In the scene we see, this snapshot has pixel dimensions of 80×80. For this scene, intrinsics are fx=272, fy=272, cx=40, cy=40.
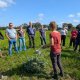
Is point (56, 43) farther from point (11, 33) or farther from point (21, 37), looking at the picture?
point (21, 37)

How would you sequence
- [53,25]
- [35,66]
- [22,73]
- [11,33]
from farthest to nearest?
1. [11,33]
2. [22,73]
3. [35,66]
4. [53,25]

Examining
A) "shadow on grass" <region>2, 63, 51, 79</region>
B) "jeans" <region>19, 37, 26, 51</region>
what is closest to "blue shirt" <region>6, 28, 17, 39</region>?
"jeans" <region>19, 37, 26, 51</region>

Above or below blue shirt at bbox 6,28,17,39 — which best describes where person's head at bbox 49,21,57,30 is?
above

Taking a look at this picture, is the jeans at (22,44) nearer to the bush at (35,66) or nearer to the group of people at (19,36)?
the group of people at (19,36)

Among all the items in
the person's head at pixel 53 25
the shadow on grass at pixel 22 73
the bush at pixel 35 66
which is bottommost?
the shadow on grass at pixel 22 73

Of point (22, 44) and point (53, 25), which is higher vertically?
point (53, 25)

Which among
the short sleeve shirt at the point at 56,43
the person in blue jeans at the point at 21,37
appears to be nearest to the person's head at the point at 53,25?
the short sleeve shirt at the point at 56,43

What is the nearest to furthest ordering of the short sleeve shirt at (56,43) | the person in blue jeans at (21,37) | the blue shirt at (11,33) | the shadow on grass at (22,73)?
the short sleeve shirt at (56,43) < the shadow on grass at (22,73) < the blue shirt at (11,33) < the person in blue jeans at (21,37)

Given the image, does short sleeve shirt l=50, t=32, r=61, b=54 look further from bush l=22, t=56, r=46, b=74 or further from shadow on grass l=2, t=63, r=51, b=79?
bush l=22, t=56, r=46, b=74

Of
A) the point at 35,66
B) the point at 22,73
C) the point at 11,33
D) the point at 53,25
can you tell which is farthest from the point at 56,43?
the point at 11,33

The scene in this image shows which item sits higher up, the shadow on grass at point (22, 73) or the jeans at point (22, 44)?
the jeans at point (22, 44)

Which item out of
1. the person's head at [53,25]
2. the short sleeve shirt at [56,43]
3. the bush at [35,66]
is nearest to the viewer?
the person's head at [53,25]

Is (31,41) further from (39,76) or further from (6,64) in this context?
(39,76)

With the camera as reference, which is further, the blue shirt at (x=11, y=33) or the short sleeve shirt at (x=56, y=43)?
the blue shirt at (x=11, y=33)
